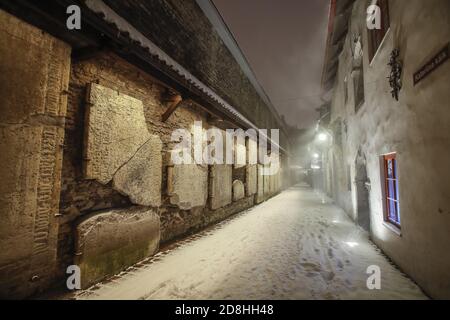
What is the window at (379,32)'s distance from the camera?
4.25 meters

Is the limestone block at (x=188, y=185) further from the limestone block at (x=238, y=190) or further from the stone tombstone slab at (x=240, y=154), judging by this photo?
the stone tombstone slab at (x=240, y=154)

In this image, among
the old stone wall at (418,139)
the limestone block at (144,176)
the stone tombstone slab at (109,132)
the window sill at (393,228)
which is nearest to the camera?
the old stone wall at (418,139)

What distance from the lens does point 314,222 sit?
25.5ft

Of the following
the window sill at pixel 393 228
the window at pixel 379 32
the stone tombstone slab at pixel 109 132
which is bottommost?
the window sill at pixel 393 228

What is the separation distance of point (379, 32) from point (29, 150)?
258 inches

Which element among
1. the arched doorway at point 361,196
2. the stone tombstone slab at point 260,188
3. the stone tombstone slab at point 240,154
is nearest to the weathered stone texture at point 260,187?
the stone tombstone slab at point 260,188

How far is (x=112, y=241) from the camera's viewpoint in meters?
3.55

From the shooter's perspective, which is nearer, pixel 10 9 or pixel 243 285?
pixel 10 9

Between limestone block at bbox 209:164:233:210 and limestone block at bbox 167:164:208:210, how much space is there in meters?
0.38

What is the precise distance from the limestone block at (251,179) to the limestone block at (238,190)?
20.2 inches

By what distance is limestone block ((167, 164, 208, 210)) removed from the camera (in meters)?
5.21

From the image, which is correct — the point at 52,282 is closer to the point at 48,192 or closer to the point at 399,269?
the point at 48,192
